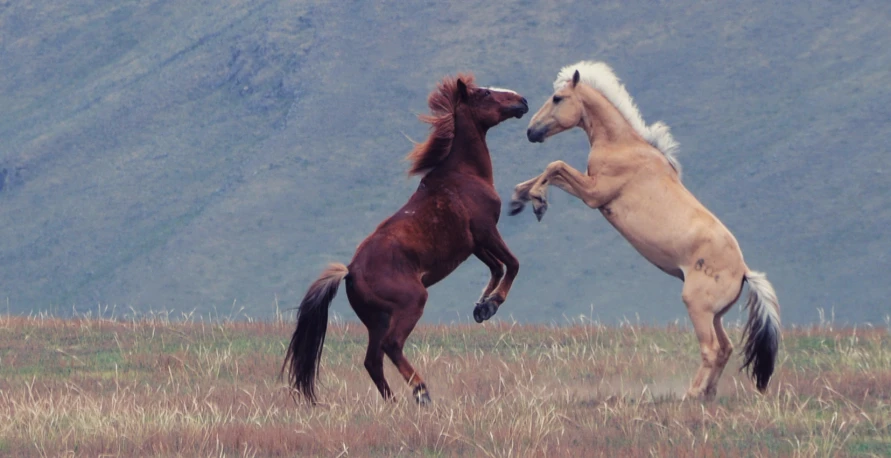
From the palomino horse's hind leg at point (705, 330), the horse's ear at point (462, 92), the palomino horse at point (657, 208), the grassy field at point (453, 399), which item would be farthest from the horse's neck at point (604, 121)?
the grassy field at point (453, 399)

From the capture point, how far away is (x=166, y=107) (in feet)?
182

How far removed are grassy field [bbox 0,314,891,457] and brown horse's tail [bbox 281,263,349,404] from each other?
8.3 inches

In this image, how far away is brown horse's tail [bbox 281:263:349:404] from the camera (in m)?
8.77

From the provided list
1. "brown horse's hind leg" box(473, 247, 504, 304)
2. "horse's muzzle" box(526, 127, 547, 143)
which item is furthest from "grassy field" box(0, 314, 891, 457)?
"horse's muzzle" box(526, 127, 547, 143)

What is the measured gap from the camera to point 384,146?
168 ft

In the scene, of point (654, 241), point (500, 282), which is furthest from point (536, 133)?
point (500, 282)

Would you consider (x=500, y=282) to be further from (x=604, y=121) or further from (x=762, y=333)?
(x=762, y=333)

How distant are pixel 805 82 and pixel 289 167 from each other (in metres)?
21.0

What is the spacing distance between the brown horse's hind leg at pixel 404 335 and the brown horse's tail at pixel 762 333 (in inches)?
→ 96.4

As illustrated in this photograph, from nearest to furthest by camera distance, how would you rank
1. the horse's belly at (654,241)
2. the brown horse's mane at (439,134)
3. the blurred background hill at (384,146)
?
the brown horse's mane at (439,134)
the horse's belly at (654,241)
the blurred background hill at (384,146)

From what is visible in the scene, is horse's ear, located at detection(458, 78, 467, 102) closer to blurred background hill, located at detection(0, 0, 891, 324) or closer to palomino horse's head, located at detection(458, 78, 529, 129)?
palomino horse's head, located at detection(458, 78, 529, 129)

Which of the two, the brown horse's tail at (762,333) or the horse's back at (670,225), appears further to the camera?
the horse's back at (670,225)

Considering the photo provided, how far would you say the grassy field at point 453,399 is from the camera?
725 centimetres

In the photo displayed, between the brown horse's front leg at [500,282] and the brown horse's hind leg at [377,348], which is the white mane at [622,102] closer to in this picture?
the brown horse's front leg at [500,282]
